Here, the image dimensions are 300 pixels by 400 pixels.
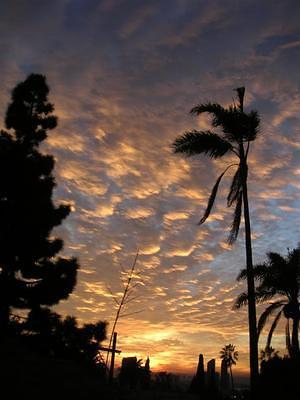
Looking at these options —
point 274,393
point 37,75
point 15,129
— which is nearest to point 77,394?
point 274,393

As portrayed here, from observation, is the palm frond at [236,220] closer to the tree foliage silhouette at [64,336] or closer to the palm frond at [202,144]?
the palm frond at [202,144]

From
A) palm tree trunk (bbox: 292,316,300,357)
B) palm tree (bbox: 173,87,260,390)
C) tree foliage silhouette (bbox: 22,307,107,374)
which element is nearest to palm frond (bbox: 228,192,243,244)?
palm tree (bbox: 173,87,260,390)

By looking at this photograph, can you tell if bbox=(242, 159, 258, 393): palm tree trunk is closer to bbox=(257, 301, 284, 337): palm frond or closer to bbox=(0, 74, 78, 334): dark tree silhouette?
bbox=(0, 74, 78, 334): dark tree silhouette

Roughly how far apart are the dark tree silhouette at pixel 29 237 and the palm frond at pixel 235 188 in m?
10.0

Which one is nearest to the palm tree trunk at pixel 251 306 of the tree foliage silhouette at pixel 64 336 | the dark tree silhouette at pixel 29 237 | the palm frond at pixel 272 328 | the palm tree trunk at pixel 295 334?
the tree foliage silhouette at pixel 64 336

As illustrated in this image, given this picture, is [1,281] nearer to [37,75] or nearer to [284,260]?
[37,75]

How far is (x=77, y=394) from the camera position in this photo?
982 cm

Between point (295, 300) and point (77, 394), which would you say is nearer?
point (77, 394)

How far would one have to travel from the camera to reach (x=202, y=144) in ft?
58.4

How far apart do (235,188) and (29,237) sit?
458 inches

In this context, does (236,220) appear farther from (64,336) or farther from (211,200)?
(64,336)

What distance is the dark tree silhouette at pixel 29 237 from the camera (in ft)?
75.5

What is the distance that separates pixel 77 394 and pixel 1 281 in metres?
14.3

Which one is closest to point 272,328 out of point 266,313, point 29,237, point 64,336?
point 266,313
